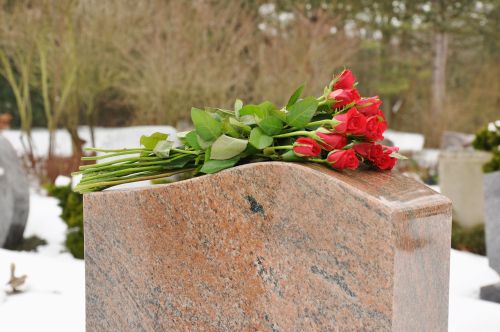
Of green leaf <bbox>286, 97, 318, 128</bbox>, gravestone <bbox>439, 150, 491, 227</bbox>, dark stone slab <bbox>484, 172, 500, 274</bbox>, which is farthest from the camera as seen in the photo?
gravestone <bbox>439, 150, 491, 227</bbox>

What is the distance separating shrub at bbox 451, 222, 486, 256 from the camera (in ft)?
22.0

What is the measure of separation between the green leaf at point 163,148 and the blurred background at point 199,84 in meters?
1.67

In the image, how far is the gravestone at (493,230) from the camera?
4.51 meters

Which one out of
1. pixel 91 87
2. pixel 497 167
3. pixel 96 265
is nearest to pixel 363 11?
pixel 91 87

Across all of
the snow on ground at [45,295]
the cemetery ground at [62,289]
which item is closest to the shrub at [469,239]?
the cemetery ground at [62,289]

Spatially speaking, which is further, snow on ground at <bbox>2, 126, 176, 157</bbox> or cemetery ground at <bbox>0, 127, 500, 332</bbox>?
snow on ground at <bbox>2, 126, 176, 157</bbox>

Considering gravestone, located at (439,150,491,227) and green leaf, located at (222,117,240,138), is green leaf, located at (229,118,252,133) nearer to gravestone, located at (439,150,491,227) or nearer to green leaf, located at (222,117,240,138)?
green leaf, located at (222,117,240,138)

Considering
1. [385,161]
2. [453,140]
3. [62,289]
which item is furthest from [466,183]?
[453,140]

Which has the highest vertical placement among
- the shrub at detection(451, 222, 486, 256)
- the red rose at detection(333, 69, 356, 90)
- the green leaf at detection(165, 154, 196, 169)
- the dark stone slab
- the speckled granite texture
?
the red rose at detection(333, 69, 356, 90)

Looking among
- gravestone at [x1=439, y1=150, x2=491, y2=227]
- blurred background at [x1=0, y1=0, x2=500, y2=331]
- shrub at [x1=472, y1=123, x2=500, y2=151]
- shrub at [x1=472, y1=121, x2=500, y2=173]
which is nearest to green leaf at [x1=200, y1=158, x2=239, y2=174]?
blurred background at [x1=0, y1=0, x2=500, y2=331]

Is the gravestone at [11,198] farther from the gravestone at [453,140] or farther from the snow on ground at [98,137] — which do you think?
the gravestone at [453,140]

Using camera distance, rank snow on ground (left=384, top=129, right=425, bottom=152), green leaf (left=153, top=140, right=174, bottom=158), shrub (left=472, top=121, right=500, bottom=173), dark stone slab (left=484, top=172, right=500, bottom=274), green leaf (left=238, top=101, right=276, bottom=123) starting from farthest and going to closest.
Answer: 1. snow on ground (left=384, top=129, right=425, bottom=152)
2. shrub (left=472, top=121, right=500, bottom=173)
3. dark stone slab (left=484, top=172, right=500, bottom=274)
4. green leaf (left=153, top=140, right=174, bottom=158)
5. green leaf (left=238, top=101, right=276, bottom=123)

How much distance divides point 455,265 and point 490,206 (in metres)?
1.19

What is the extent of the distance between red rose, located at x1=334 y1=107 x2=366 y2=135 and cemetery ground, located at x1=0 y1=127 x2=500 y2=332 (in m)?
2.11
